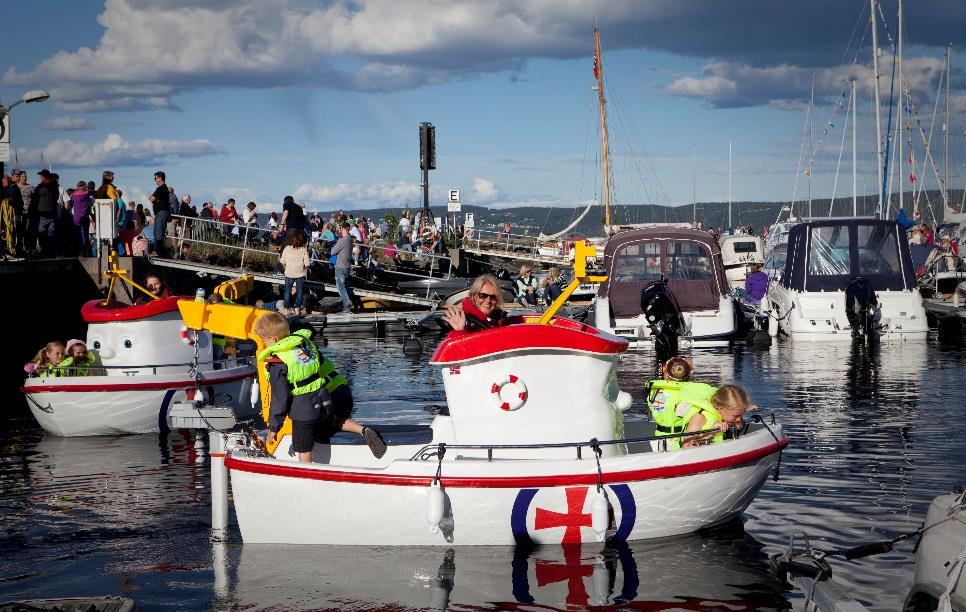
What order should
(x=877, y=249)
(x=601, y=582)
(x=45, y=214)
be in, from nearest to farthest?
(x=601, y=582)
(x=877, y=249)
(x=45, y=214)

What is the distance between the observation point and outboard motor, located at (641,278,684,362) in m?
21.7

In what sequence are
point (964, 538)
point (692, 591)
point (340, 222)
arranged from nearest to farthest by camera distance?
point (964, 538) → point (692, 591) → point (340, 222)

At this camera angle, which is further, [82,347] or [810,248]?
[810,248]

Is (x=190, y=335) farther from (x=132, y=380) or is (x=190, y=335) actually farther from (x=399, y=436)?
(x=399, y=436)

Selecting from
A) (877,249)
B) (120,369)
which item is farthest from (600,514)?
(877,249)

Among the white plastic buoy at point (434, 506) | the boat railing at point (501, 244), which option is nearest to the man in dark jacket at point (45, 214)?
the white plastic buoy at point (434, 506)

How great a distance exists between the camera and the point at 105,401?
15.3 metres

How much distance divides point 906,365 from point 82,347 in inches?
547

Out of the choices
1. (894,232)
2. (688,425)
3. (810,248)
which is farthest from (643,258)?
(688,425)

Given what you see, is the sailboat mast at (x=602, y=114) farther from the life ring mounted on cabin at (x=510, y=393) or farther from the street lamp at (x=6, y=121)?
the life ring mounted on cabin at (x=510, y=393)

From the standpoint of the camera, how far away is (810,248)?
26.5 m

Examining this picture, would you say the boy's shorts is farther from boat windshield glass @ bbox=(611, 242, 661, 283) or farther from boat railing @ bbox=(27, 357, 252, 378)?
boat windshield glass @ bbox=(611, 242, 661, 283)

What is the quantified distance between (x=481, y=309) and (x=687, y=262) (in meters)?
17.6

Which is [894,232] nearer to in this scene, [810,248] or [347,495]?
[810,248]
